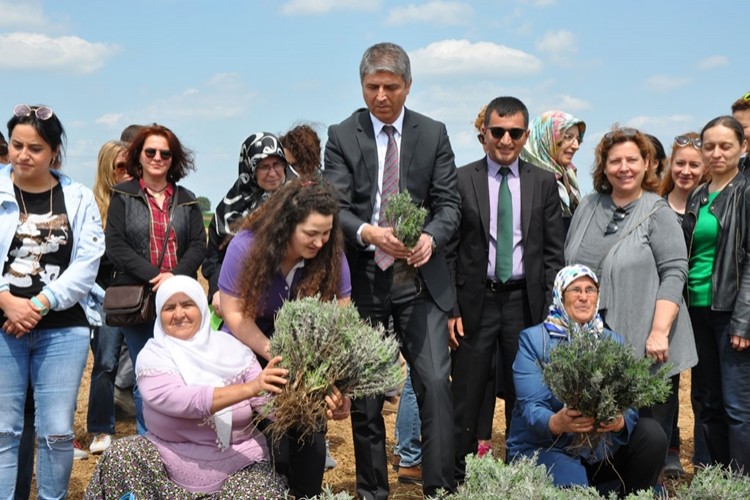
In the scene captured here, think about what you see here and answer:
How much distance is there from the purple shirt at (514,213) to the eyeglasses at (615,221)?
0.59m

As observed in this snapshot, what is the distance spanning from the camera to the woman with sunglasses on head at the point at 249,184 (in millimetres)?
5629

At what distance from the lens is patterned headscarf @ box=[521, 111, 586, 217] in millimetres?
6414

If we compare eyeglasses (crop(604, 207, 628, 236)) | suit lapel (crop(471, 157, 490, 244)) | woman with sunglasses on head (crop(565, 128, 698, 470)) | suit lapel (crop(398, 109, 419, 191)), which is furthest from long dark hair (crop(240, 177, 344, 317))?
eyeglasses (crop(604, 207, 628, 236))

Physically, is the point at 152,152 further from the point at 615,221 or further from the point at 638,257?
the point at 638,257

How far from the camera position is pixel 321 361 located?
12.8ft

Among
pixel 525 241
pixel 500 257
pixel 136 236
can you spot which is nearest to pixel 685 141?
pixel 525 241

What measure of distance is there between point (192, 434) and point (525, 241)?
2549mm

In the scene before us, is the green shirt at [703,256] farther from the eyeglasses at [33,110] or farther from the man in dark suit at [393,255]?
the eyeglasses at [33,110]

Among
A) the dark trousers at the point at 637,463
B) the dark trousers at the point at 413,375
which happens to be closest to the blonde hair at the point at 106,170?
the dark trousers at the point at 413,375

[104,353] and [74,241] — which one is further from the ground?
[74,241]

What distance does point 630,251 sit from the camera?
518cm

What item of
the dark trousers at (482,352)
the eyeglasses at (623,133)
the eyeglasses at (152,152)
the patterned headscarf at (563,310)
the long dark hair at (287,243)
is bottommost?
the dark trousers at (482,352)

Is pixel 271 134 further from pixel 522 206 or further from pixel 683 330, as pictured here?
pixel 683 330

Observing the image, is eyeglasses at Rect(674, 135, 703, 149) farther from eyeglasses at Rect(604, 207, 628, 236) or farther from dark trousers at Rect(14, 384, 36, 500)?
dark trousers at Rect(14, 384, 36, 500)
